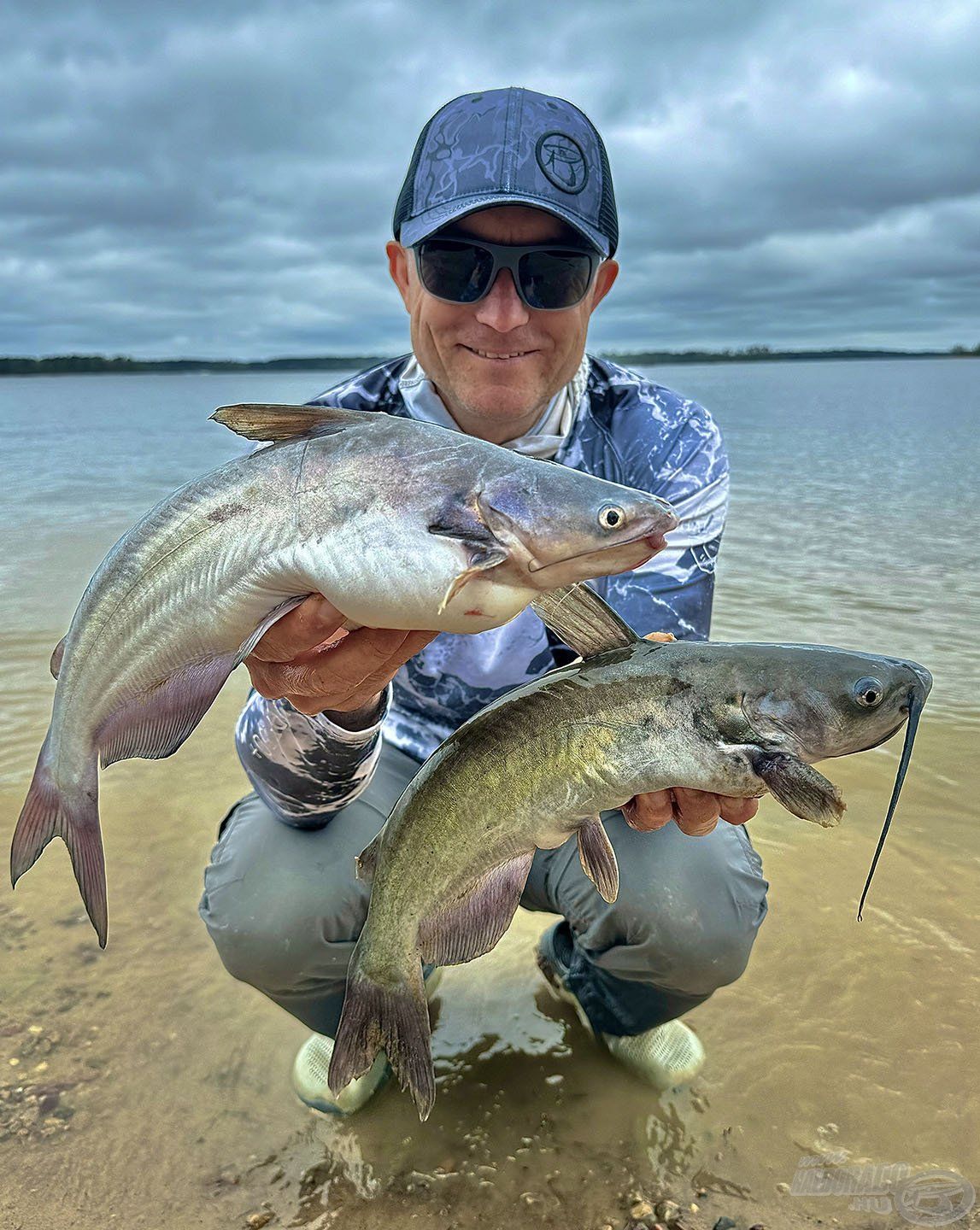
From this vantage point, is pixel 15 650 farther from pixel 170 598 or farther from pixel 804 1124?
pixel 804 1124

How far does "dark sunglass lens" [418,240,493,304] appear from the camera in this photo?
3.09m

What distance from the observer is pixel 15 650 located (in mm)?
7219

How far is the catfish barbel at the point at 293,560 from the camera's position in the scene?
196 cm

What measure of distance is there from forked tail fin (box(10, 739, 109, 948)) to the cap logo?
7.15 ft

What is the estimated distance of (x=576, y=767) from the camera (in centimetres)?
219

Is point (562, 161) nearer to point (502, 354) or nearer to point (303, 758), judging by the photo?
point (502, 354)

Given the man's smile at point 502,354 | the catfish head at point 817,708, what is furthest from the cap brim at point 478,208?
the catfish head at point 817,708

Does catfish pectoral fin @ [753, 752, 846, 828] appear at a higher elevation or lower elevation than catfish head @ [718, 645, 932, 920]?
lower

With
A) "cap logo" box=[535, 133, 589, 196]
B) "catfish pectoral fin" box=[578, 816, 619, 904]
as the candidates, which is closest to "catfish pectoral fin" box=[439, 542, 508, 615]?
"catfish pectoral fin" box=[578, 816, 619, 904]

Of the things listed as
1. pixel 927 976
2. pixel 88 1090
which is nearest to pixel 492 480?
pixel 88 1090

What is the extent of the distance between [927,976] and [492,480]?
8.28 ft

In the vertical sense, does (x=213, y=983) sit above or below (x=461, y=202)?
below

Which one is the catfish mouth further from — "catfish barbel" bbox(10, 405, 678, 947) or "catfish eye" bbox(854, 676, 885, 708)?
"catfish eye" bbox(854, 676, 885, 708)

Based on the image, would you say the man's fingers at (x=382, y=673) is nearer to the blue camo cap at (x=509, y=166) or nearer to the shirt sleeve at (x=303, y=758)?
the shirt sleeve at (x=303, y=758)
